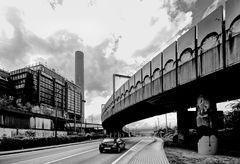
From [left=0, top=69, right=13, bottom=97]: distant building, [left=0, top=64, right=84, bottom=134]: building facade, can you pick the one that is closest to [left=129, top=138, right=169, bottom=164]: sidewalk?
[left=0, top=64, right=84, bottom=134]: building facade

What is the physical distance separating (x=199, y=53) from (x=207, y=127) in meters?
5.96

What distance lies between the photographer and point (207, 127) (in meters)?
19.1

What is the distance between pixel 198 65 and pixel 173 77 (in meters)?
4.06

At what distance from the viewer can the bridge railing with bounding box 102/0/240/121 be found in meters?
14.5

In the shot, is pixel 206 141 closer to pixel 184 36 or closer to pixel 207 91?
pixel 207 91

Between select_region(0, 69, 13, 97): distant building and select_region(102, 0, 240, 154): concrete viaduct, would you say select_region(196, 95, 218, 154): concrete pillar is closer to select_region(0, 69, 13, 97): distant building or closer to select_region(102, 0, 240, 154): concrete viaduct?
select_region(102, 0, 240, 154): concrete viaduct

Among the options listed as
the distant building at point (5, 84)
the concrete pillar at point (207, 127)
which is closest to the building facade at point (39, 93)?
the distant building at point (5, 84)

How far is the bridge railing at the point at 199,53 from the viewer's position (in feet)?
47.7

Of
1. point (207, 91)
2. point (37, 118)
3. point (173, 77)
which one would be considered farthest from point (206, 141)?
point (37, 118)

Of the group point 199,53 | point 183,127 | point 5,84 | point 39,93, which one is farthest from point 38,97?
point 199,53

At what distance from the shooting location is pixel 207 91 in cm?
2072

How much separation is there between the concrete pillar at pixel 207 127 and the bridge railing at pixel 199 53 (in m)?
2.67

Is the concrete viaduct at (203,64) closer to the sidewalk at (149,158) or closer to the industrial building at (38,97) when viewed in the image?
the sidewalk at (149,158)

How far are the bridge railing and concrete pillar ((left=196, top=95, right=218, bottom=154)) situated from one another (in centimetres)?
267
